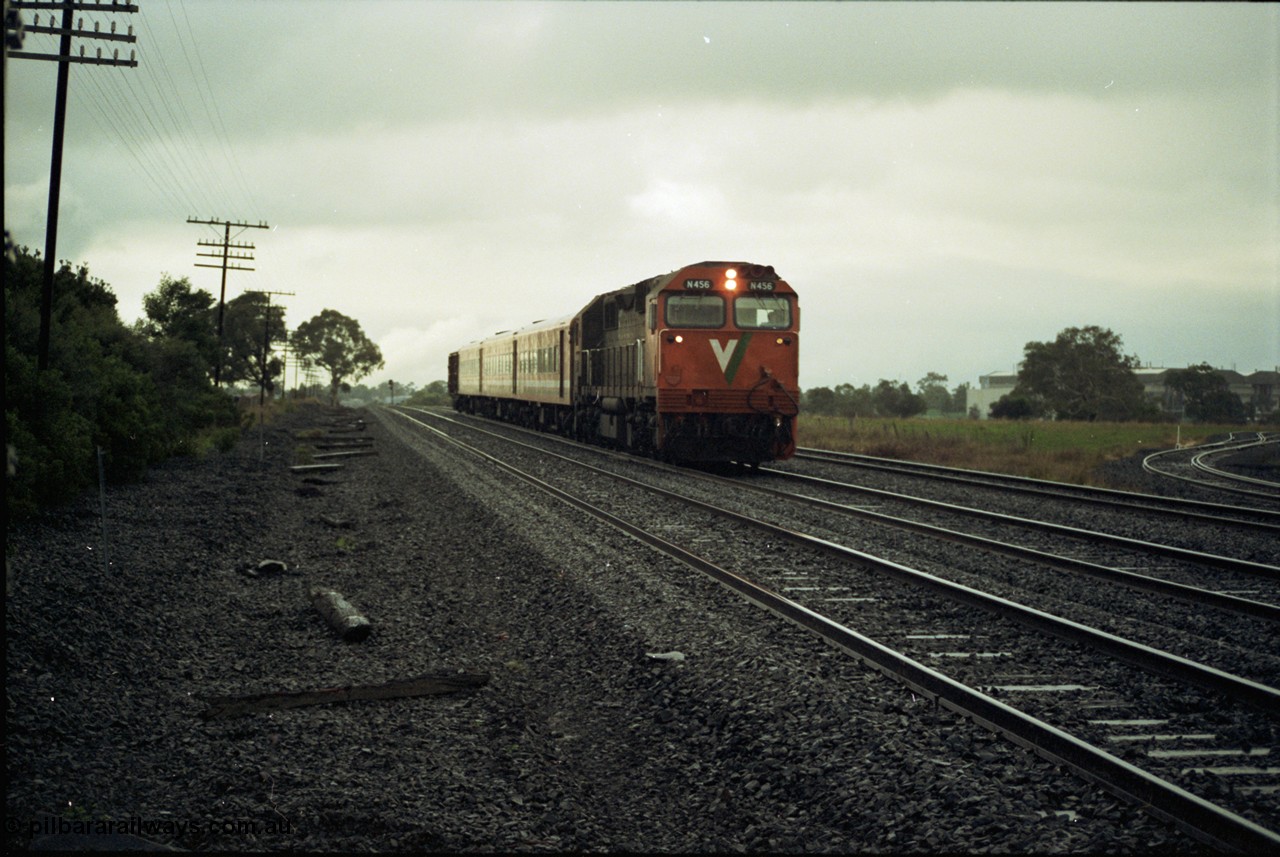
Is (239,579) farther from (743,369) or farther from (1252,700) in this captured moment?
(743,369)

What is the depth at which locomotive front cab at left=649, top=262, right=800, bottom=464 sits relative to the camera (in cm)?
1914

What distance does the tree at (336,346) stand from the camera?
109750 millimetres

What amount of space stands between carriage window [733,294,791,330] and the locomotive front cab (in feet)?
0.07

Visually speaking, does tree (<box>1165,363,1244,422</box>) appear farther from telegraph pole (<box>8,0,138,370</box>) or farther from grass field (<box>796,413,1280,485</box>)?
telegraph pole (<box>8,0,138,370</box>)

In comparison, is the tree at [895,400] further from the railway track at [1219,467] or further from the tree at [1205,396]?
the railway track at [1219,467]

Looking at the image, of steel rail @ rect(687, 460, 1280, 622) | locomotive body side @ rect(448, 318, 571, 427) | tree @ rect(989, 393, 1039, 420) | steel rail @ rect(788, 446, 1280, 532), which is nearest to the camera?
steel rail @ rect(687, 460, 1280, 622)

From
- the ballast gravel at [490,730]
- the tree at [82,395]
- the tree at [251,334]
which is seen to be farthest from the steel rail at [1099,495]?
the tree at [251,334]

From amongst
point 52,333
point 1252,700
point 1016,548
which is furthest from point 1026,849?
point 52,333

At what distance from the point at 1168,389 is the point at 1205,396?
3261cm

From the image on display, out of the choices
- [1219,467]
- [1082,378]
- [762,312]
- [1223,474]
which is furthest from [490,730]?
[1082,378]

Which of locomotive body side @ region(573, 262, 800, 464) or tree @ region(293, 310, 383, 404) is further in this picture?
tree @ region(293, 310, 383, 404)

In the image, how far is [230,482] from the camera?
722 inches

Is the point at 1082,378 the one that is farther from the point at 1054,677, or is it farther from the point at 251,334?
the point at 1054,677

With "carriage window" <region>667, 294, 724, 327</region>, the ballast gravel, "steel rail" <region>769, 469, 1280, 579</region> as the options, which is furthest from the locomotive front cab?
the ballast gravel
